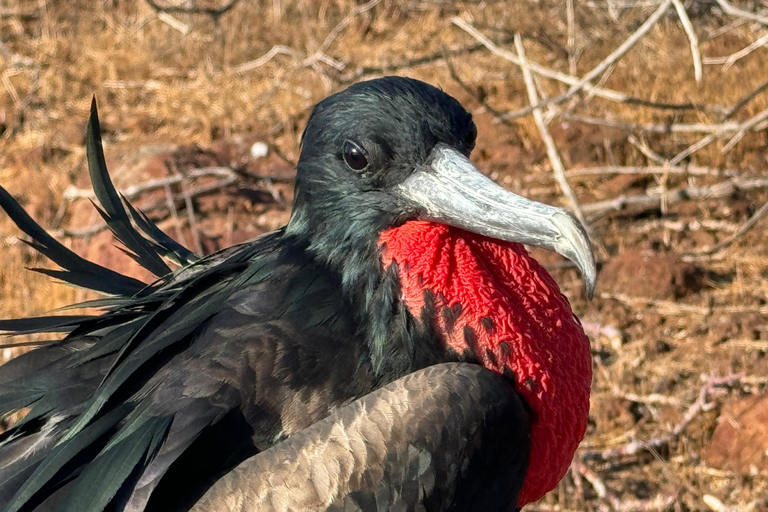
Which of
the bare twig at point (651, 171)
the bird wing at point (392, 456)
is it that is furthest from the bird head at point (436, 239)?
the bare twig at point (651, 171)

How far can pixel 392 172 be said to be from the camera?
161 centimetres

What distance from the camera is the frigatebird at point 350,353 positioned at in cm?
145

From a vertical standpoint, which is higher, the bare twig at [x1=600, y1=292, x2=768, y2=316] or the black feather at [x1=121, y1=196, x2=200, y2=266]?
the black feather at [x1=121, y1=196, x2=200, y2=266]

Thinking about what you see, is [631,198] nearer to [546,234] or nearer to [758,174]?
[758,174]

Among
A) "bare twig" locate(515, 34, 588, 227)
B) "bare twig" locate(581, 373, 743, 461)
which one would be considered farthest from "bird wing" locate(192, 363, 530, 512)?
"bare twig" locate(515, 34, 588, 227)

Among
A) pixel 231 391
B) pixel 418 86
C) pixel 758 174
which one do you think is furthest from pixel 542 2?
pixel 231 391

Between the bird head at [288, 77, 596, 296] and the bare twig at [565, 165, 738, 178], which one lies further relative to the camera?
the bare twig at [565, 165, 738, 178]

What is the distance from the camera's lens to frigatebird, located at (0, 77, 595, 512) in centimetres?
145

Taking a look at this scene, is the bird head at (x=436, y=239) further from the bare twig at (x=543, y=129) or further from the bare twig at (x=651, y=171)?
the bare twig at (x=651, y=171)

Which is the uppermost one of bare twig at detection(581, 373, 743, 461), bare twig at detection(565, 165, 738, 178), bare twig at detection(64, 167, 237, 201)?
bare twig at detection(64, 167, 237, 201)

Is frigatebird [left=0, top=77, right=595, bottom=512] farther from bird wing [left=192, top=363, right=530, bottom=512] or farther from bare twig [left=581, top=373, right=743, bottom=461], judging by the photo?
bare twig [left=581, top=373, right=743, bottom=461]

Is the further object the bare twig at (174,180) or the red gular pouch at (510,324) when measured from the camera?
the bare twig at (174,180)

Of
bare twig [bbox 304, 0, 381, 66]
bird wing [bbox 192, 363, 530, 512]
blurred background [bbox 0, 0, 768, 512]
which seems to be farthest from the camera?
bare twig [bbox 304, 0, 381, 66]

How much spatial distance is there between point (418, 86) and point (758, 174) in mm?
2337
